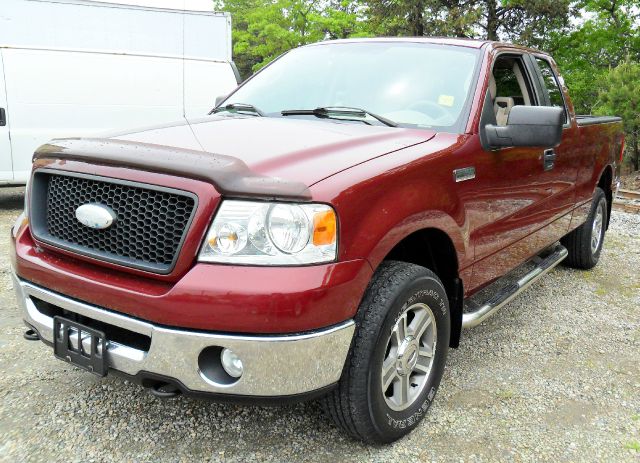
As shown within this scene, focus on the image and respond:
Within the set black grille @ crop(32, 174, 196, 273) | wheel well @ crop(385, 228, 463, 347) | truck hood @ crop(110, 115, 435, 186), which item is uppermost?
truck hood @ crop(110, 115, 435, 186)

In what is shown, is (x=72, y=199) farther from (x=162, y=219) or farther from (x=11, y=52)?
(x=11, y=52)

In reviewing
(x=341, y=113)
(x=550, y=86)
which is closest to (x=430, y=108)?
(x=341, y=113)

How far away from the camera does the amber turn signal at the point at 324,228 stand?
77.1 inches

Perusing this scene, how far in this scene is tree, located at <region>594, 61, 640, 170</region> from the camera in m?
10.8

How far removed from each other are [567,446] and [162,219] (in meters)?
1.98

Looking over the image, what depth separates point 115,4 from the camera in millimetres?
10164

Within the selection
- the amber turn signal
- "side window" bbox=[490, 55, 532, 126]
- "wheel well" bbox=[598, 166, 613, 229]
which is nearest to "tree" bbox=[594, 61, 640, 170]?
"wheel well" bbox=[598, 166, 613, 229]

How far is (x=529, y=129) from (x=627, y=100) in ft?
31.4

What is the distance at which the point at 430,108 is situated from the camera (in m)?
2.99

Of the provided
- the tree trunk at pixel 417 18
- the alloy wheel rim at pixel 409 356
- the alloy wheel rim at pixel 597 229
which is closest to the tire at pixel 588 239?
the alloy wheel rim at pixel 597 229

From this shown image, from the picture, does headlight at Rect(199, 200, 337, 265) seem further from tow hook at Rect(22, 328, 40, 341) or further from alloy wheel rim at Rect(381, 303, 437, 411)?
tow hook at Rect(22, 328, 40, 341)

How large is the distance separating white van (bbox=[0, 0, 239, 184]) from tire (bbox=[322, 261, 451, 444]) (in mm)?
4518

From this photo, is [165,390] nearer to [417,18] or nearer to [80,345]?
[80,345]

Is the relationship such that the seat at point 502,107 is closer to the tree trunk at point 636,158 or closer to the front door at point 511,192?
the front door at point 511,192
